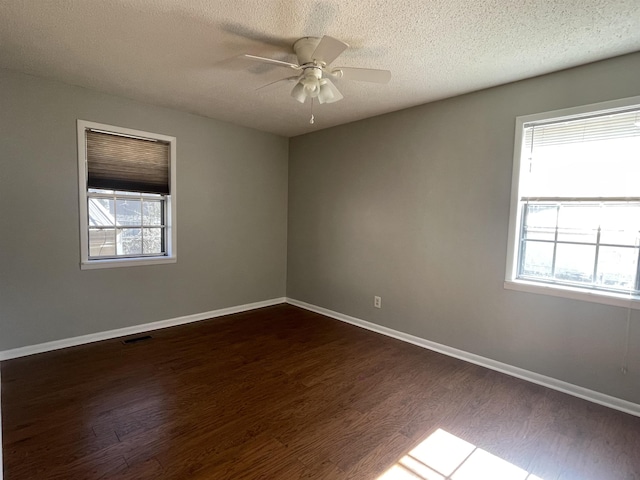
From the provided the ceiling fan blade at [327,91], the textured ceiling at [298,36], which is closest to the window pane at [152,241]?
the textured ceiling at [298,36]

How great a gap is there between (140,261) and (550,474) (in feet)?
12.7

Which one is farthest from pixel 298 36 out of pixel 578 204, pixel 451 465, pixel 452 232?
pixel 451 465

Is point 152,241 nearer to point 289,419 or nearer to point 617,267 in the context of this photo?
point 289,419

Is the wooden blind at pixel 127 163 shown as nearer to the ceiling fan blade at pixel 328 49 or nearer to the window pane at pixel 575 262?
the ceiling fan blade at pixel 328 49

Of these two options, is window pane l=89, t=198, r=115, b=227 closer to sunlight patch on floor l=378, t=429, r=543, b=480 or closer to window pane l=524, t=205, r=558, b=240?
sunlight patch on floor l=378, t=429, r=543, b=480

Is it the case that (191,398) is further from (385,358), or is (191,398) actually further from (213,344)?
(385,358)

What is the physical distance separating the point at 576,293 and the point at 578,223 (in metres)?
0.54

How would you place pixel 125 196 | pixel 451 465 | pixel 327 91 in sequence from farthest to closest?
1. pixel 125 196
2. pixel 327 91
3. pixel 451 465

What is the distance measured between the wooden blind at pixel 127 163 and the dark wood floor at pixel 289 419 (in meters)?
1.68

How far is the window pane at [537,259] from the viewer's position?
8.84 feet

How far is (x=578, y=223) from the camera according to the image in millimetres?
2525

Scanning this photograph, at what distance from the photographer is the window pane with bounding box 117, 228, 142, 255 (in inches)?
140

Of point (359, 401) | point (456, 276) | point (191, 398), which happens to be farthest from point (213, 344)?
point (456, 276)

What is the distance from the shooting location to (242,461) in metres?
1.79
